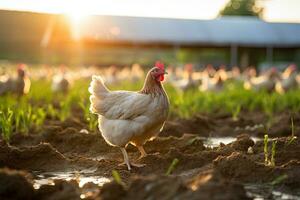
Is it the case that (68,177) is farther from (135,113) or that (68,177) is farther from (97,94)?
(97,94)

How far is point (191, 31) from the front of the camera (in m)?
44.0

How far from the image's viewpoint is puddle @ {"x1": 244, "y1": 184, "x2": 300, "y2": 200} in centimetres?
433

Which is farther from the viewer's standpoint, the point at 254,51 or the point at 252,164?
the point at 254,51

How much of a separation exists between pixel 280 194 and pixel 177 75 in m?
20.1

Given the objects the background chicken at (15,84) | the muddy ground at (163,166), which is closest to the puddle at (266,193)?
the muddy ground at (163,166)

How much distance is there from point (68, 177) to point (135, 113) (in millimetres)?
1034

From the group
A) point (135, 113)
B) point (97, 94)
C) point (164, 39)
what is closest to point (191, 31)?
point (164, 39)

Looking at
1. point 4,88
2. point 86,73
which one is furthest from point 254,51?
point 4,88

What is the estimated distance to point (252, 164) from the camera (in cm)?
493

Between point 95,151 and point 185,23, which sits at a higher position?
point 185,23

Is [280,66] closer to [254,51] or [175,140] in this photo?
[254,51]

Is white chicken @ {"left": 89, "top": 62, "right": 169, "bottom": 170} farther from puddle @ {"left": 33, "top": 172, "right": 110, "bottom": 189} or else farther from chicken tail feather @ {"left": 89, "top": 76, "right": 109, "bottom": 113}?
puddle @ {"left": 33, "top": 172, "right": 110, "bottom": 189}

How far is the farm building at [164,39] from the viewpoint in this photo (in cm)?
4103

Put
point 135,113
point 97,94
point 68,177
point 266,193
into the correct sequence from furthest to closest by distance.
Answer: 1. point 97,94
2. point 135,113
3. point 68,177
4. point 266,193
